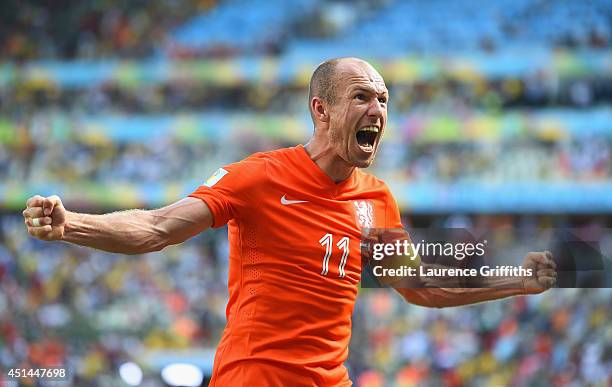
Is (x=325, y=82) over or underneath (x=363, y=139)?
over

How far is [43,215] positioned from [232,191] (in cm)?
84

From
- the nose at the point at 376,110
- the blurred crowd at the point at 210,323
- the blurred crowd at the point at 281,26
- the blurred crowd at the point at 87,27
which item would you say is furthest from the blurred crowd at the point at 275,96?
the nose at the point at 376,110

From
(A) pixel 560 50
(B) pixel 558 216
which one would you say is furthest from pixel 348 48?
(B) pixel 558 216

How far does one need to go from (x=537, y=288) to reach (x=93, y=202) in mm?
17428

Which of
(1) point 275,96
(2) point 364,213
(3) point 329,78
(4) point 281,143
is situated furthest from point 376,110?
(1) point 275,96

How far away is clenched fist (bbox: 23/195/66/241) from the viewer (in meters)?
2.91

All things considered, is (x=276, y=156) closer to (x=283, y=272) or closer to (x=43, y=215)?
(x=283, y=272)

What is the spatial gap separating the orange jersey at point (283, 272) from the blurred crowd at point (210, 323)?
7.97m

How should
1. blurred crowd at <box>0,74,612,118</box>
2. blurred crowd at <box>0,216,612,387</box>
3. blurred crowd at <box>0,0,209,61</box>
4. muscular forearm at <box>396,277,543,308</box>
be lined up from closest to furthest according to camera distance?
muscular forearm at <box>396,277,543,308</box> → blurred crowd at <box>0,216,612,387</box> → blurred crowd at <box>0,74,612,118</box> → blurred crowd at <box>0,0,209,61</box>

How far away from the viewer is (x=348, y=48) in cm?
2006

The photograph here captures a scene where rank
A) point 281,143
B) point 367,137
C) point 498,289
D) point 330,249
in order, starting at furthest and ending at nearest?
point 281,143, point 498,289, point 367,137, point 330,249

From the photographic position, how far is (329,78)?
384cm

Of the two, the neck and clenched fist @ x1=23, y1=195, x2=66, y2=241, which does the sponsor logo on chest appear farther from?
clenched fist @ x1=23, y1=195, x2=66, y2=241

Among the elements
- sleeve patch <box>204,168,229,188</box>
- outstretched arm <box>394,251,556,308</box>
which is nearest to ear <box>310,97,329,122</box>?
sleeve patch <box>204,168,229,188</box>
